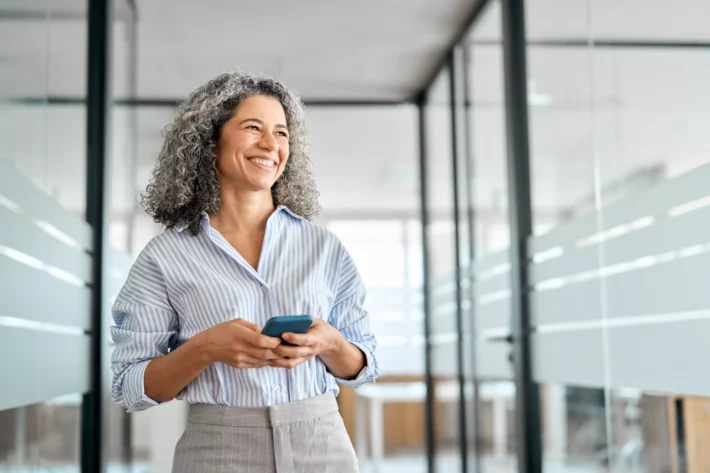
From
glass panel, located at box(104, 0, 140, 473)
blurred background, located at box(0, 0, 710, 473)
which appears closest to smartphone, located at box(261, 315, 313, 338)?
blurred background, located at box(0, 0, 710, 473)

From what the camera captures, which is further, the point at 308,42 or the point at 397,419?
the point at 397,419

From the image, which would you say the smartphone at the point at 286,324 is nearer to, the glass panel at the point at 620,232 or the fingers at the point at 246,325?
the fingers at the point at 246,325

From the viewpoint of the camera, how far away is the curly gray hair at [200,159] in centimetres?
143

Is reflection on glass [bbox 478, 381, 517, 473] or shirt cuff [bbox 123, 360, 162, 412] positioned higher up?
shirt cuff [bbox 123, 360, 162, 412]

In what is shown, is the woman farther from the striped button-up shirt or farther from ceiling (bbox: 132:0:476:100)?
ceiling (bbox: 132:0:476:100)

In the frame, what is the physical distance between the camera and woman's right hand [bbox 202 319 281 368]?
1.19 m

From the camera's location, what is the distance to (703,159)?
2016 millimetres

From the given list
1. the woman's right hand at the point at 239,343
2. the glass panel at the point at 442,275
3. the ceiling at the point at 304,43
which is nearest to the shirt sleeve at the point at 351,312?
the woman's right hand at the point at 239,343

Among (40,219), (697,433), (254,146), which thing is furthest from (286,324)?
(40,219)

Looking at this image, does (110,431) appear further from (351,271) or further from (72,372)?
(351,271)

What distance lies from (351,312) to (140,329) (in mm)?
349

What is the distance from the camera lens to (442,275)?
4809 millimetres

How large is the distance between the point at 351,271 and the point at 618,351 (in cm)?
138

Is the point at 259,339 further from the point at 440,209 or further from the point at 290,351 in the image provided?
the point at 440,209
